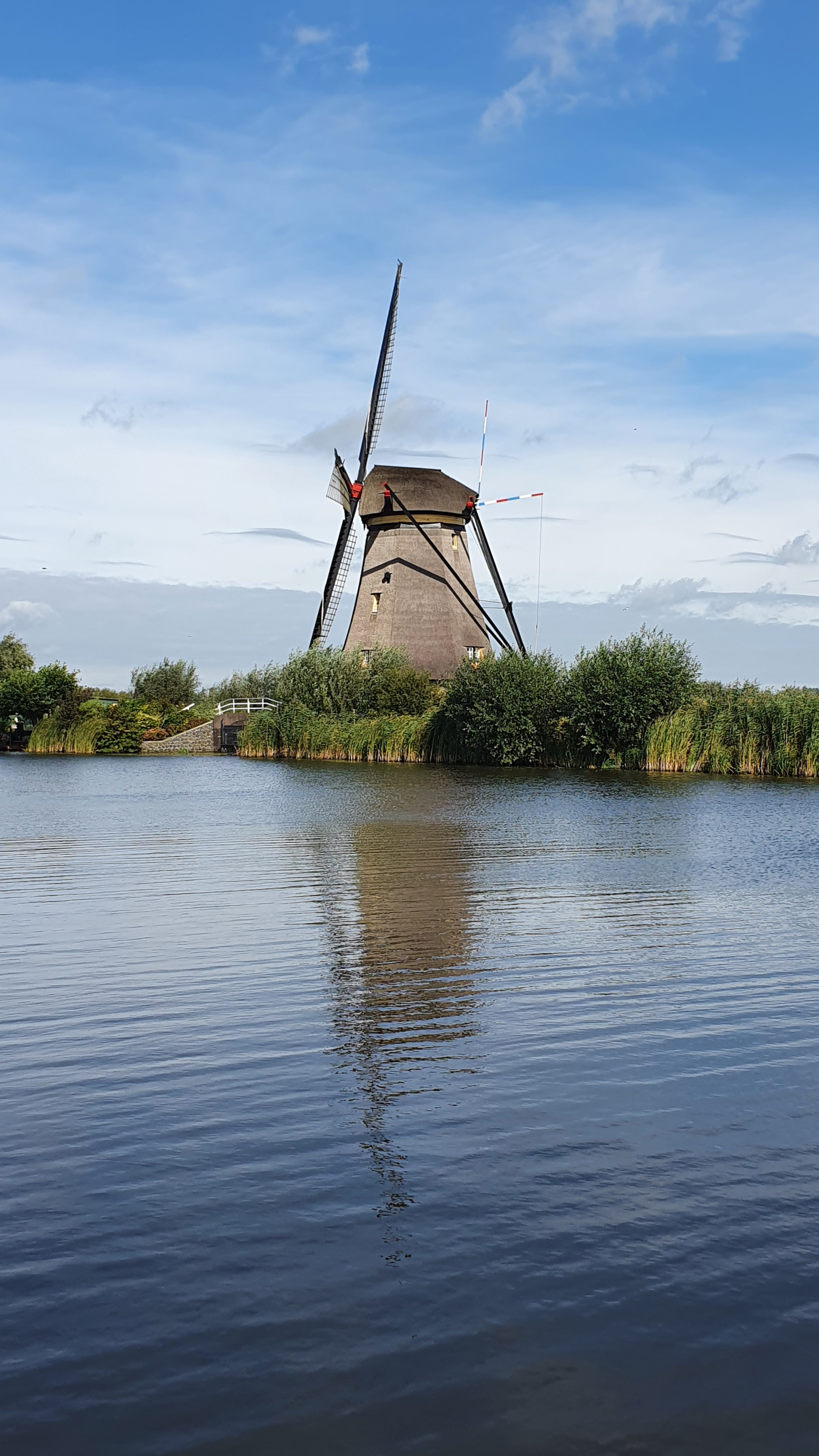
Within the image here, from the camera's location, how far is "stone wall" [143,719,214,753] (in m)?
49.8

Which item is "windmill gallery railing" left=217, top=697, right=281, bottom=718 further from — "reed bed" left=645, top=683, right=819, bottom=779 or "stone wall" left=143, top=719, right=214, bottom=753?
"reed bed" left=645, top=683, right=819, bottom=779

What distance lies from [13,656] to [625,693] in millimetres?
46604

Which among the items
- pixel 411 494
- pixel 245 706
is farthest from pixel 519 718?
pixel 245 706

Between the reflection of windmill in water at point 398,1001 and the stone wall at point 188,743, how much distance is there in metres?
38.7

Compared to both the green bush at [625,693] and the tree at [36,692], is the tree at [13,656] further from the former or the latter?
the green bush at [625,693]

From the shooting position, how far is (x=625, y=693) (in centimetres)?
3288

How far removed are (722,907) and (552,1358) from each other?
7686 mm

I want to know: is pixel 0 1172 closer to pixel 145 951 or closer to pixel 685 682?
pixel 145 951

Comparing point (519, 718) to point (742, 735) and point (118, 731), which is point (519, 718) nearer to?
point (742, 735)

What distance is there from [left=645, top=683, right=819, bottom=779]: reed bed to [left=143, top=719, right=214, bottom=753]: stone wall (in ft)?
76.4

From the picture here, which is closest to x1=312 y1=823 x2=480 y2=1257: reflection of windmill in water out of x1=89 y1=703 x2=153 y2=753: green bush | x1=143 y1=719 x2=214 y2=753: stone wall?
x1=89 y1=703 x2=153 y2=753: green bush

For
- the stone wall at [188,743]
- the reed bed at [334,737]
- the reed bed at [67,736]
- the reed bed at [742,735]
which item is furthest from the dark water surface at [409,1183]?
the stone wall at [188,743]

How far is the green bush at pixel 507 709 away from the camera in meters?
35.1

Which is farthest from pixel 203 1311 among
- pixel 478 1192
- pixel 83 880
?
pixel 83 880
